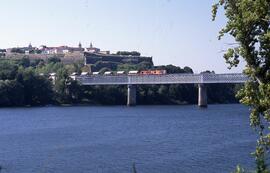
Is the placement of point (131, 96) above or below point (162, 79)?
below

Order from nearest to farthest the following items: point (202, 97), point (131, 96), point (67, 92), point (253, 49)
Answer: point (253, 49) → point (202, 97) → point (131, 96) → point (67, 92)

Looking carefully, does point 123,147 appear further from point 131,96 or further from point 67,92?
point 67,92

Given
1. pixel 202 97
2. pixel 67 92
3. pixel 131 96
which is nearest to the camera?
pixel 202 97

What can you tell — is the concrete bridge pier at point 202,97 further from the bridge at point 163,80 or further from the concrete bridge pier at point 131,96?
the concrete bridge pier at point 131,96

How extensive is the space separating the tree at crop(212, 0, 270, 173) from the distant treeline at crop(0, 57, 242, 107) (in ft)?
401

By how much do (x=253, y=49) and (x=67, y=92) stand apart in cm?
14030

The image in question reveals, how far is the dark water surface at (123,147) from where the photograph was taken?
4378 cm

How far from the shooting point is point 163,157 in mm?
48688

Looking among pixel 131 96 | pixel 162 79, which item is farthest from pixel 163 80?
pixel 131 96

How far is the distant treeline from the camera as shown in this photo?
14175 centimetres

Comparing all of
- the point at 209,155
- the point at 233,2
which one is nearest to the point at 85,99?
the point at 209,155

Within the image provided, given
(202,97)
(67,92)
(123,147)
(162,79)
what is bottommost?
(123,147)

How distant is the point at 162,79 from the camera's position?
15612 centimetres

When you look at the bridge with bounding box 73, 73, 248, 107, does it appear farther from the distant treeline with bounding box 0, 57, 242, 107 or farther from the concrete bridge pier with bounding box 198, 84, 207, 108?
the distant treeline with bounding box 0, 57, 242, 107
